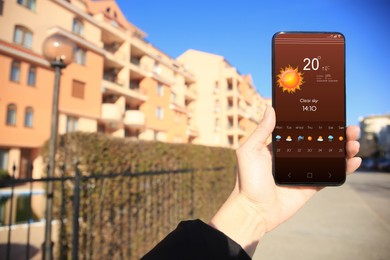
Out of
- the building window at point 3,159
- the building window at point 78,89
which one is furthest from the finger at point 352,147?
the building window at point 78,89

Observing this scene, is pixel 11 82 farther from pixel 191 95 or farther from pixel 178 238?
pixel 191 95

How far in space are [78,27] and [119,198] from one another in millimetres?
21876

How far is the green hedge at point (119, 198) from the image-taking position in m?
4.10

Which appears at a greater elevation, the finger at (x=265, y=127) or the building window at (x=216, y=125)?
the building window at (x=216, y=125)

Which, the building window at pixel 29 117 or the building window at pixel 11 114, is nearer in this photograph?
the building window at pixel 11 114

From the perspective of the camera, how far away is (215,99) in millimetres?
40812

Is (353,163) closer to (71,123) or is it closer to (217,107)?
(71,123)

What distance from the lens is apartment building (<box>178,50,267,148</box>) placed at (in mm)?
40500

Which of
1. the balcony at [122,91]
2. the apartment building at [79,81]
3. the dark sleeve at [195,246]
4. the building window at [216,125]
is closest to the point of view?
the dark sleeve at [195,246]

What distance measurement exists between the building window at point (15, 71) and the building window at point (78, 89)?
4.00m

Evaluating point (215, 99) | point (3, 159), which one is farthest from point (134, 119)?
point (215, 99)

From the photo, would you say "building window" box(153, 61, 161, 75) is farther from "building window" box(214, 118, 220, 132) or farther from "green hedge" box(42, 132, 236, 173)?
"green hedge" box(42, 132, 236, 173)

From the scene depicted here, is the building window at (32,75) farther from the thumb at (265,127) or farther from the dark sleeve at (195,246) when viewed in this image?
the dark sleeve at (195,246)

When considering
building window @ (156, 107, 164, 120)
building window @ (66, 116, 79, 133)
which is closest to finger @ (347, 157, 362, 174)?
building window @ (66, 116, 79, 133)
